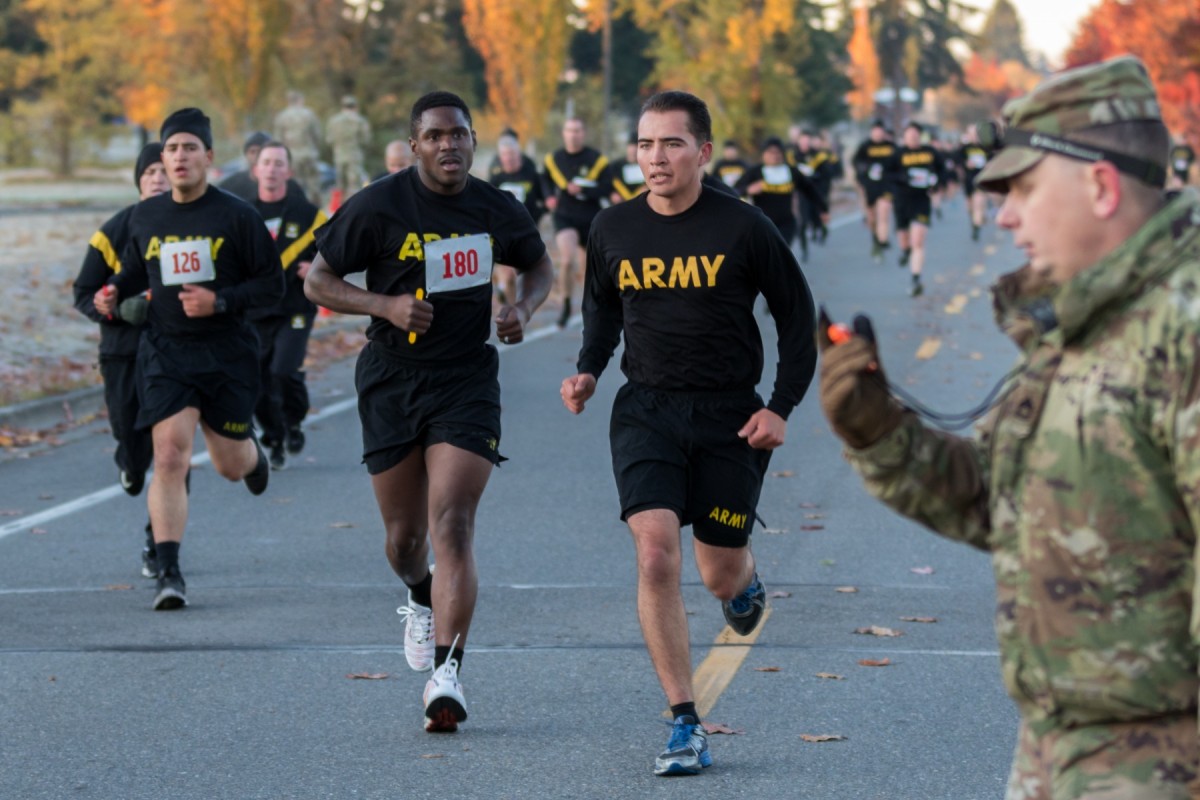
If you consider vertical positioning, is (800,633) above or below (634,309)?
below

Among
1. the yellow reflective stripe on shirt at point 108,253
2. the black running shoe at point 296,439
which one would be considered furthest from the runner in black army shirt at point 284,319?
the yellow reflective stripe on shirt at point 108,253

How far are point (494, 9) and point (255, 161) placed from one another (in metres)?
30.5

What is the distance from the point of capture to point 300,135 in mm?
26234

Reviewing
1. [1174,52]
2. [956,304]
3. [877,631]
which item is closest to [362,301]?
[877,631]

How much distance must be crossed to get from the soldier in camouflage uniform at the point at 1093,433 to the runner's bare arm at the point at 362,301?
331 cm

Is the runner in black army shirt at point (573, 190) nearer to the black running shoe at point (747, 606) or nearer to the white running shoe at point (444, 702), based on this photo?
the black running shoe at point (747, 606)

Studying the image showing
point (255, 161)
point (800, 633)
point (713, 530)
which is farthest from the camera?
A: point (255, 161)

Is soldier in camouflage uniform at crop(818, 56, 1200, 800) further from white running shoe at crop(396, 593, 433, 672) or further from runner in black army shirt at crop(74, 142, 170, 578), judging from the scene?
runner in black army shirt at crop(74, 142, 170, 578)

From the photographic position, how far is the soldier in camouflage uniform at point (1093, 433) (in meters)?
2.80

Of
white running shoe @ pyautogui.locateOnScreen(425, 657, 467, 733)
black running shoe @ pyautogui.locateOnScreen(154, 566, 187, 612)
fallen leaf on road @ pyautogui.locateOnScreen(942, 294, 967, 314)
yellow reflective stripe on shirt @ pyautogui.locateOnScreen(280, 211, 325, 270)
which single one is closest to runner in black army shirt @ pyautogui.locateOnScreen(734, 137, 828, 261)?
fallen leaf on road @ pyautogui.locateOnScreen(942, 294, 967, 314)

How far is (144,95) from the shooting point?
182ft

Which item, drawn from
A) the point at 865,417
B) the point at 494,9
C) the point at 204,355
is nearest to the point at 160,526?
the point at 204,355

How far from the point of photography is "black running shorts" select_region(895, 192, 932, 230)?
82.9 feet

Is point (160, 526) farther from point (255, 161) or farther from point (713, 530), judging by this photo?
point (255, 161)
